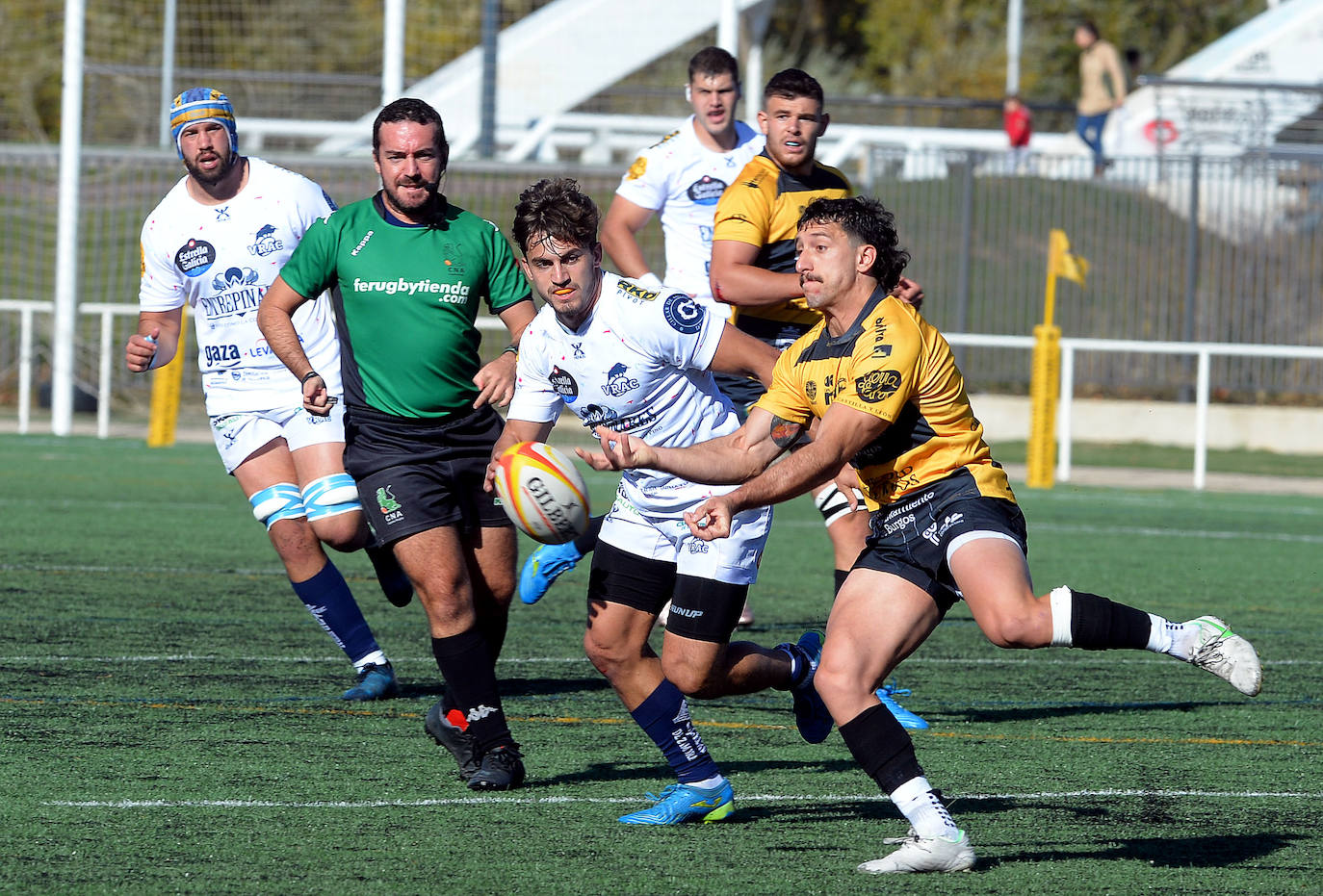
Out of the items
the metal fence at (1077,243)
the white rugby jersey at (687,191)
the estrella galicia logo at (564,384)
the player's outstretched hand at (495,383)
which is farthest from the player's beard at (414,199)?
the metal fence at (1077,243)

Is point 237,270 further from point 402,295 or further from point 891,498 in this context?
point 891,498

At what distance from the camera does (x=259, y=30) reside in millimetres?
33562

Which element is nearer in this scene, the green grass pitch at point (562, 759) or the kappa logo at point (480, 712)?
the green grass pitch at point (562, 759)

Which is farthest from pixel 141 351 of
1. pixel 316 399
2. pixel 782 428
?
pixel 782 428

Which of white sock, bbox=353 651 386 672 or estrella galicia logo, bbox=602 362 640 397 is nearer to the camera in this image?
estrella galicia logo, bbox=602 362 640 397

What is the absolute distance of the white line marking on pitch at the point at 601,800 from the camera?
17.9 ft

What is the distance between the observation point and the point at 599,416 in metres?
5.76

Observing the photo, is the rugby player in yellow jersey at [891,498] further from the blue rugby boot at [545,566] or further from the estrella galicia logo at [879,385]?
the blue rugby boot at [545,566]

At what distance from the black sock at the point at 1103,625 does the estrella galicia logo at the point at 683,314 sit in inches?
54.7

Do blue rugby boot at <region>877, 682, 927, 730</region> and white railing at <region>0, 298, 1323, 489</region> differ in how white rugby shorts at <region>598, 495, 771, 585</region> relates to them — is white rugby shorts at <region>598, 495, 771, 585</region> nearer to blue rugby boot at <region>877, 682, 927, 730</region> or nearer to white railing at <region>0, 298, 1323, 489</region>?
blue rugby boot at <region>877, 682, 927, 730</region>

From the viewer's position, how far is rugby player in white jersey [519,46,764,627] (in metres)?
8.97

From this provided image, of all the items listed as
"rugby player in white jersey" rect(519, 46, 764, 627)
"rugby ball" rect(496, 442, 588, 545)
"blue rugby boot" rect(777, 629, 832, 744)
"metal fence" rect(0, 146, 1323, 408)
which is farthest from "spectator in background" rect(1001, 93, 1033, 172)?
"rugby ball" rect(496, 442, 588, 545)

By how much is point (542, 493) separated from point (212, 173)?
288 cm

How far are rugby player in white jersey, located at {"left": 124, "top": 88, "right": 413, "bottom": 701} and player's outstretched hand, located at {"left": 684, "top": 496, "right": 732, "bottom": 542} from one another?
273cm
